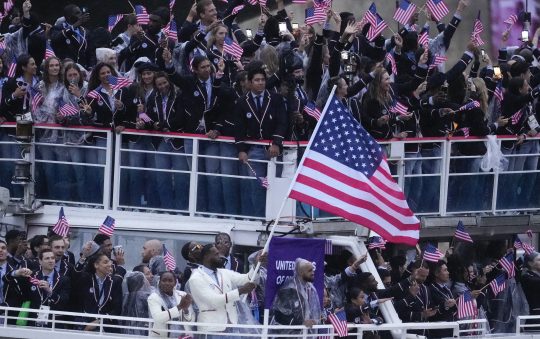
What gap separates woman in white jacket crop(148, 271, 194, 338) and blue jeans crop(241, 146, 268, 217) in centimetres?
179

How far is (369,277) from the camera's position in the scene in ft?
80.0

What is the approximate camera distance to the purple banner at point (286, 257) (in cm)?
2338

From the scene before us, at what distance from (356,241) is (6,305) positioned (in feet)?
13.3

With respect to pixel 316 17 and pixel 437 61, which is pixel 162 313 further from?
pixel 437 61

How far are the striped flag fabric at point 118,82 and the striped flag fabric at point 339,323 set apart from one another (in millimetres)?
4181

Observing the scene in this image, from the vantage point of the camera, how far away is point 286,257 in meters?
23.4

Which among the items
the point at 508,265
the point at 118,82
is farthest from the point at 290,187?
the point at 508,265

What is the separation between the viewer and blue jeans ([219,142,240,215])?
25.2 metres

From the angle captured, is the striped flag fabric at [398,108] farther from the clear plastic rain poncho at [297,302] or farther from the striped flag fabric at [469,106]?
the clear plastic rain poncho at [297,302]

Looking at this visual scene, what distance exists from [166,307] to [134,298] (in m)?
0.71

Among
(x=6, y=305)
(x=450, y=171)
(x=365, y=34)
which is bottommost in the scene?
(x=6, y=305)

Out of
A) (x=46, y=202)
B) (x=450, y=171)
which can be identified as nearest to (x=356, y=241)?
(x=450, y=171)

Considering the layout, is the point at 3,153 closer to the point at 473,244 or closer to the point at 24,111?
the point at 24,111

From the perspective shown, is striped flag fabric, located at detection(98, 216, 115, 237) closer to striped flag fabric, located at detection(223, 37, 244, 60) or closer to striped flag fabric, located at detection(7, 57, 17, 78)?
striped flag fabric, located at detection(7, 57, 17, 78)
